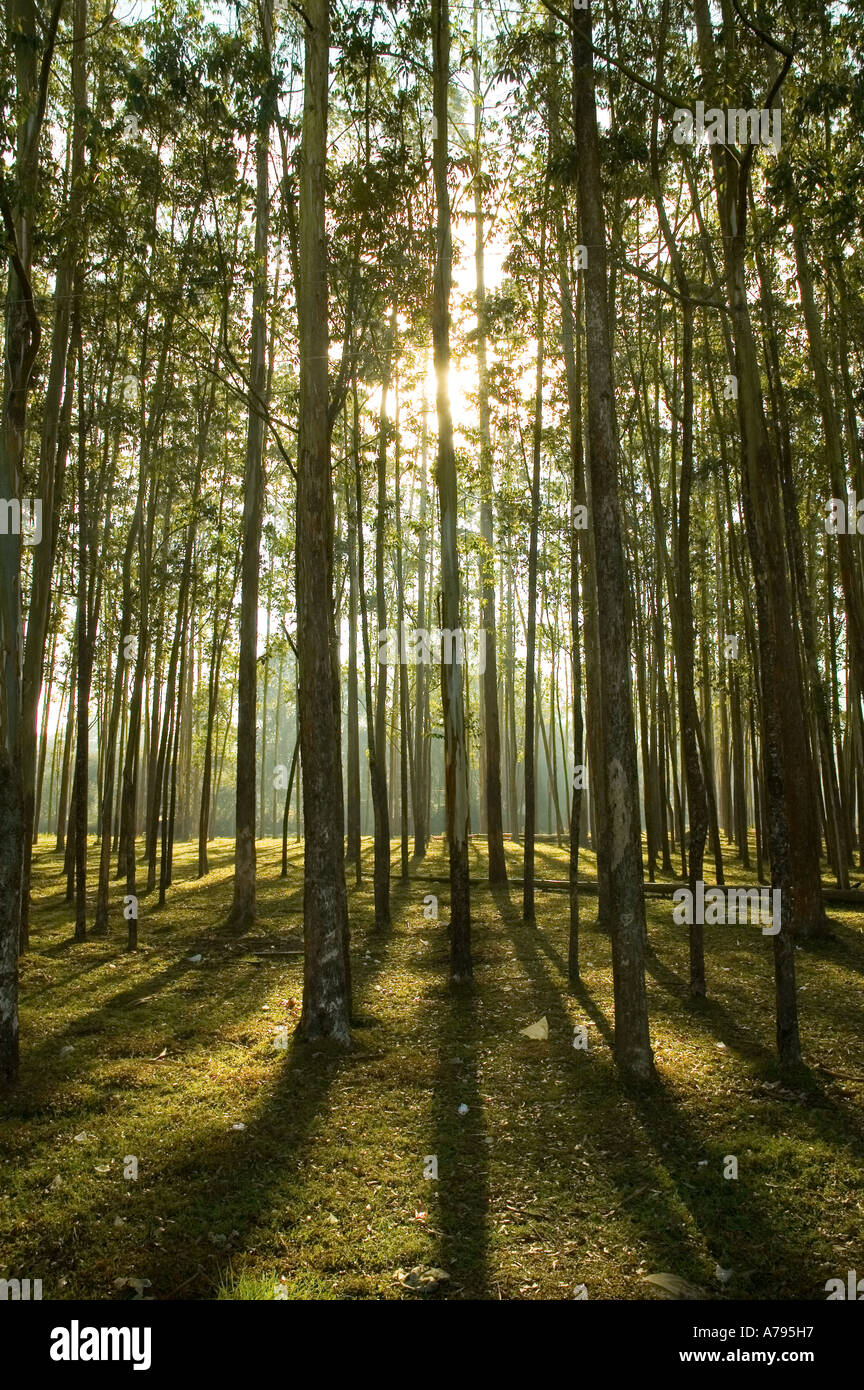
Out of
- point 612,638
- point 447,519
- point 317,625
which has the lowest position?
point 612,638

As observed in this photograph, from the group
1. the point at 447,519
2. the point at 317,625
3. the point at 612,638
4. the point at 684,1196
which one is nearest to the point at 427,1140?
the point at 684,1196

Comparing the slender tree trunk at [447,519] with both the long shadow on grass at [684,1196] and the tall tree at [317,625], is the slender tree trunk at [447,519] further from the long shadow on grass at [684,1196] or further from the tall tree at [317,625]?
the long shadow on grass at [684,1196]

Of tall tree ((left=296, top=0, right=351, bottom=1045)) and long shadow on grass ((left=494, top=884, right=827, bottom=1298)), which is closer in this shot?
long shadow on grass ((left=494, top=884, right=827, bottom=1298))

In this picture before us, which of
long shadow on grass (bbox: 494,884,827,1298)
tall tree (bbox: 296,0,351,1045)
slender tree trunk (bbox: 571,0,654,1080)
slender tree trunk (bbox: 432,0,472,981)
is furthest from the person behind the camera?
slender tree trunk (bbox: 432,0,472,981)

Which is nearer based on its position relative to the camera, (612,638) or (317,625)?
(612,638)

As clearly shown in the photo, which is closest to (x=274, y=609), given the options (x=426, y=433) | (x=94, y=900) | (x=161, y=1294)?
(x=426, y=433)

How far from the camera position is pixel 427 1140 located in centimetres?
496

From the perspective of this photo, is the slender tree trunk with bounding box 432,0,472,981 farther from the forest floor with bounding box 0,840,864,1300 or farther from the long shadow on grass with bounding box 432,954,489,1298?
the long shadow on grass with bounding box 432,954,489,1298

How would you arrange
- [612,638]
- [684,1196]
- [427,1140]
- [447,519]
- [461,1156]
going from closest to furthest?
1. [684,1196]
2. [461,1156]
3. [427,1140]
4. [612,638]
5. [447,519]

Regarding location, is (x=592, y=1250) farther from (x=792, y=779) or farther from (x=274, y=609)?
(x=274, y=609)

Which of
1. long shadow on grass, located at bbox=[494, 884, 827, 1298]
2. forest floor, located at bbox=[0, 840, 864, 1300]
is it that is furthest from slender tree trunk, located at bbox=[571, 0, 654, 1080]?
forest floor, located at bbox=[0, 840, 864, 1300]

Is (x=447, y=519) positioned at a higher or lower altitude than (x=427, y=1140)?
higher

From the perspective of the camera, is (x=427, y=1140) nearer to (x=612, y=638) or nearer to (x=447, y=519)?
(x=612, y=638)

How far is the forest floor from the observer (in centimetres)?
364
